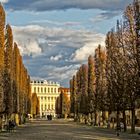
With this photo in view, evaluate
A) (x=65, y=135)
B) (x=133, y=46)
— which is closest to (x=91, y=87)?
(x=133, y=46)

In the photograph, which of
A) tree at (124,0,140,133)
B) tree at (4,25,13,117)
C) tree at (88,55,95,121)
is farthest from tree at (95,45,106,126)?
tree at (124,0,140,133)

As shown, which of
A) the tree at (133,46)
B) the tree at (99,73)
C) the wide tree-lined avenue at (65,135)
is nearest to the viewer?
the wide tree-lined avenue at (65,135)

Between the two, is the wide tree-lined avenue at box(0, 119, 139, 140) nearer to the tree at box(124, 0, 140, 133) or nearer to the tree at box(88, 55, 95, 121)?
the tree at box(124, 0, 140, 133)

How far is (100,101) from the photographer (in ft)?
283

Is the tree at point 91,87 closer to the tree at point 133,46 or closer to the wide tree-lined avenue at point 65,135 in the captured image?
the wide tree-lined avenue at point 65,135

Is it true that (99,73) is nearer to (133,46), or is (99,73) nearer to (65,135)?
(133,46)

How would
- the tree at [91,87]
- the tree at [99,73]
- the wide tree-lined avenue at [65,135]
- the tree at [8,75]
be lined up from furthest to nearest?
the tree at [91,87] → the tree at [99,73] → the tree at [8,75] → the wide tree-lined avenue at [65,135]

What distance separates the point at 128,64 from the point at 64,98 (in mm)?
144321

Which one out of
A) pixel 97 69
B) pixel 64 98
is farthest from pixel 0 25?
pixel 64 98

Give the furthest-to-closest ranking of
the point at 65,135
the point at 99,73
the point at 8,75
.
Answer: the point at 99,73, the point at 8,75, the point at 65,135

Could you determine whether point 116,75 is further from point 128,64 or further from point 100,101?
point 100,101

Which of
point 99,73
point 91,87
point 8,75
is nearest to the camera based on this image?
point 8,75

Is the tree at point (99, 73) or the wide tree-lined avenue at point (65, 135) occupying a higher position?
Answer: the tree at point (99, 73)

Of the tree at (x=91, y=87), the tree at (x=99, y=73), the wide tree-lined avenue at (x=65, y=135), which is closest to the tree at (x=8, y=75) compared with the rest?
the wide tree-lined avenue at (x=65, y=135)
